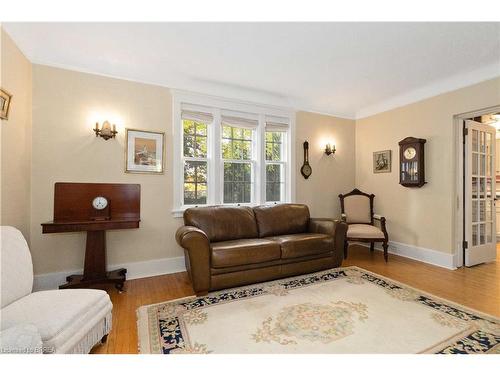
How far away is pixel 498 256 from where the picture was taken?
157 inches

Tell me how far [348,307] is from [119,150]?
3.15 m

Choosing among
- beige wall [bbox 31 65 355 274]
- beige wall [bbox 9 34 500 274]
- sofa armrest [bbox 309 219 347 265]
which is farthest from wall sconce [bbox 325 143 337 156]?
beige wall [bbox 31 65 355 274]

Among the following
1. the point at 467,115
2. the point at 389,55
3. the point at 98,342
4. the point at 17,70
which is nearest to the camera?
the point at 98,342

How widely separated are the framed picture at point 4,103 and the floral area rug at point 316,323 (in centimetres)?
213

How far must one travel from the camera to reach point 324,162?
14.9 feet

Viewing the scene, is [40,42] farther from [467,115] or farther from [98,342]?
[467,115]

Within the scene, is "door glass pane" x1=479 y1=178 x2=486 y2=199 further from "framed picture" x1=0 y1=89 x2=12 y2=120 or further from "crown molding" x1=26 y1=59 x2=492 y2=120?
"framed picture" x1=0 y1=89 x2=12 y2=120

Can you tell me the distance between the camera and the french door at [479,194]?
3.48 m

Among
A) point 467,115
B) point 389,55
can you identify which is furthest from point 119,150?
point 467,115

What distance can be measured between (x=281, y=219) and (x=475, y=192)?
9.80ft

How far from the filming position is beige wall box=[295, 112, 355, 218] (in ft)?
14.2

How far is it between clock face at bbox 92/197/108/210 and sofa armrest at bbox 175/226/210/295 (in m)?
1.08

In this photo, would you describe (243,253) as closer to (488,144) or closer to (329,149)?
(329,149)

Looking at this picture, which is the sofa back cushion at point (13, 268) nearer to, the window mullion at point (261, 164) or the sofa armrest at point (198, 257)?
the sofa armrest at point (198, 257)
